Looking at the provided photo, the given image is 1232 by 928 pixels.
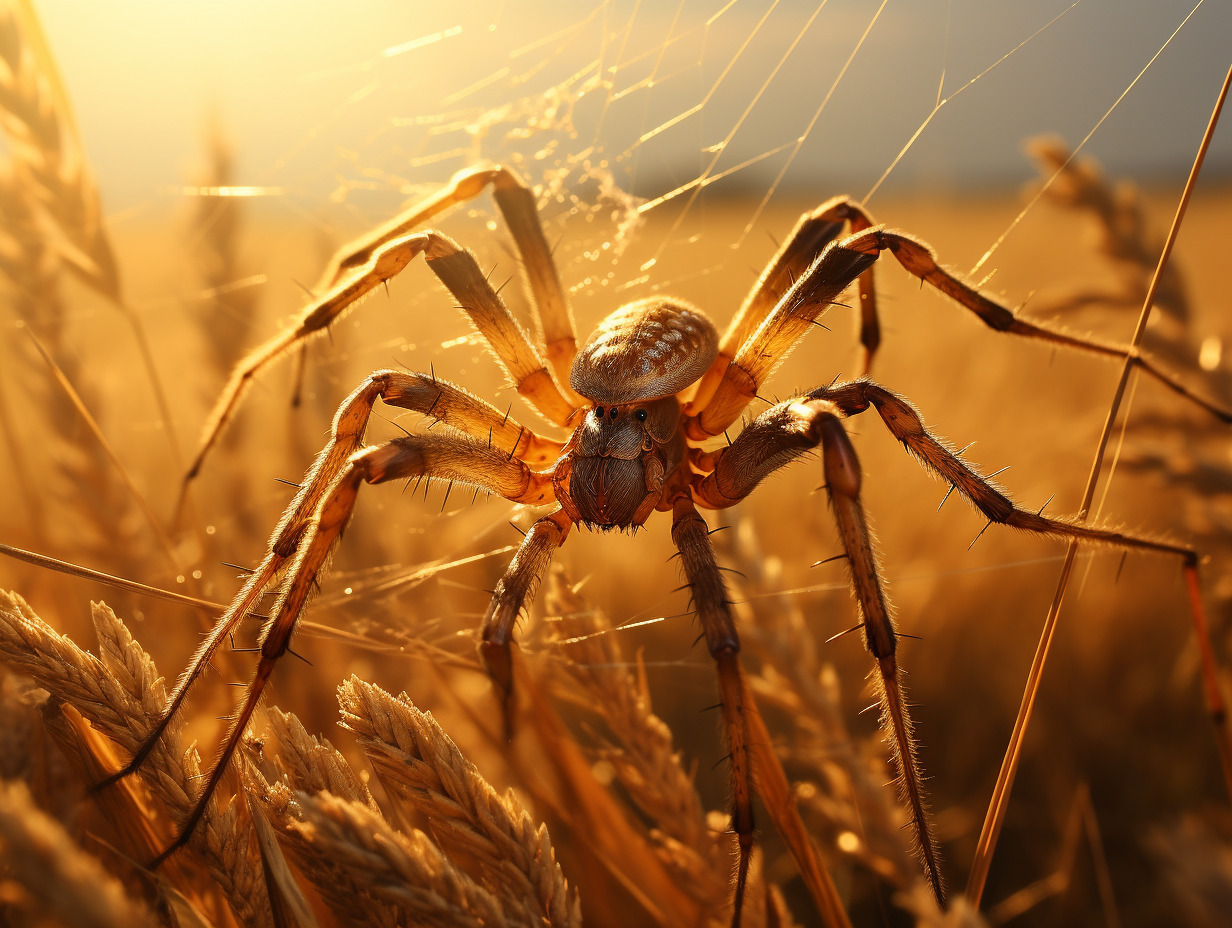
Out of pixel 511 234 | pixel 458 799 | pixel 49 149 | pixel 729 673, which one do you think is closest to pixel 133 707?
pixel 458 799

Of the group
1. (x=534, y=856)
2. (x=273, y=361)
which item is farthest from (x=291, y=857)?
(x=273, y=361)

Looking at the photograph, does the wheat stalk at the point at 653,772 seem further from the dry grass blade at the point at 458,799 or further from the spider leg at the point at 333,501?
the spider leg at the point at 333,501

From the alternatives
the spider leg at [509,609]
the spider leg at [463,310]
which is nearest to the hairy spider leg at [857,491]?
the spider leg at [509,609]

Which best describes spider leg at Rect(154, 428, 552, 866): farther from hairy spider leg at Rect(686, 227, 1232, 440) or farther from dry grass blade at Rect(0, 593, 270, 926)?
hairy spider leg at Rect(686, 227, 1232, 440)

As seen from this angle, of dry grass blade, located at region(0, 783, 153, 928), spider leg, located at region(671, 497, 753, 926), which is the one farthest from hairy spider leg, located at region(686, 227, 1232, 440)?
dry grass blade, located at region(0, 783, 153, 928)

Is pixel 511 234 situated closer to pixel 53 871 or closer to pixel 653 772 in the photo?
pixel 653 772
